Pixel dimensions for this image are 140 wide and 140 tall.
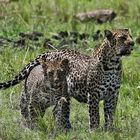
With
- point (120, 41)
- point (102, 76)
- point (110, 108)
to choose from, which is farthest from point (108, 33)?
point (110, 108)

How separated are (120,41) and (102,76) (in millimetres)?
479

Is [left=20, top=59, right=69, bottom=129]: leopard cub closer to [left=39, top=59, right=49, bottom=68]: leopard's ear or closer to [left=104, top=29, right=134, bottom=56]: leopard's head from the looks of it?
[left=39, top=59, right=49, bottom=68]: leopard's ear

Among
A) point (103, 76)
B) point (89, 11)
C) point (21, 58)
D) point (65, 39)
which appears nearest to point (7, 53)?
point (21, 58)

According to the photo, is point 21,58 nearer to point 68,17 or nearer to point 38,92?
point 38,92

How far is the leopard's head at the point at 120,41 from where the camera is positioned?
443 inches

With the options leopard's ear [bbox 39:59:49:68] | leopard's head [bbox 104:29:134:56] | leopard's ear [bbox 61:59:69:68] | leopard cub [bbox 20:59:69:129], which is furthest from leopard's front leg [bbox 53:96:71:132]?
leopard's head [bbox 104:29:134:56]

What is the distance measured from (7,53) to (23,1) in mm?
5496

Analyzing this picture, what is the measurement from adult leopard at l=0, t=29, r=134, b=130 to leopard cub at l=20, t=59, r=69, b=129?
13cm

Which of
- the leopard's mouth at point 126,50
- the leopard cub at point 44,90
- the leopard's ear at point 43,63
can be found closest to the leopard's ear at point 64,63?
the leopard cub at point 44,90

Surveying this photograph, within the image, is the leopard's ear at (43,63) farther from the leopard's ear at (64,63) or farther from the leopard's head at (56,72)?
the leopard's ear at (64,63)

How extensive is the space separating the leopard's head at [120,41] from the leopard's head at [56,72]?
26.8 inches

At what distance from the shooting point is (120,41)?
11.3 meters

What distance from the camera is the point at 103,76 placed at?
37.3ft

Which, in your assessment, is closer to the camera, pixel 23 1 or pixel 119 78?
pixel 119 78
